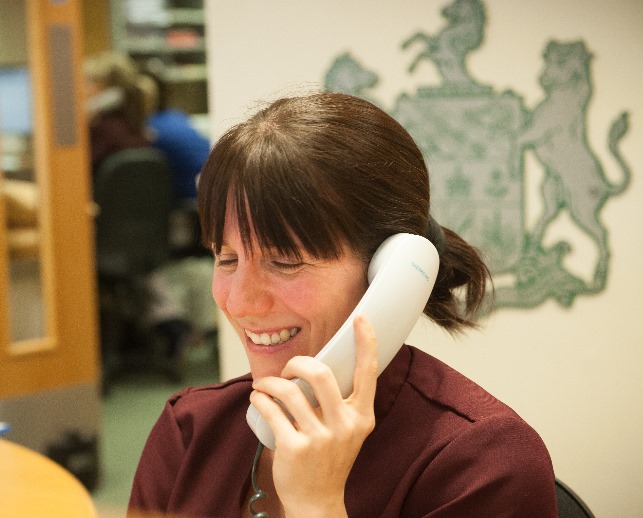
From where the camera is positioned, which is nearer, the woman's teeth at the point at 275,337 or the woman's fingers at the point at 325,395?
the woman's fingers at the point at 325,395

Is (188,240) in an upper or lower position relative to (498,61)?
lower

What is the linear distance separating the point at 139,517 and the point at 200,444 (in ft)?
0.44

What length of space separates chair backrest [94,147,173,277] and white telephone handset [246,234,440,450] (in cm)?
330

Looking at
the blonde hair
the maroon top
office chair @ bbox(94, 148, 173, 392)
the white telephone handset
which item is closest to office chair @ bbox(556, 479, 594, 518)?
the maroon top

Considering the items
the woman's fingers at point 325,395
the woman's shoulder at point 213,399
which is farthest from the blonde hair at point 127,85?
the woman's fingers at point 325,395

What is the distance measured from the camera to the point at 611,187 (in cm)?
182

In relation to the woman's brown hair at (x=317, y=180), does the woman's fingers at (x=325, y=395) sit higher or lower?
lower

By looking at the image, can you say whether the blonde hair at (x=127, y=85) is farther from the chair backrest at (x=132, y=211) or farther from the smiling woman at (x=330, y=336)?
the smiling woman at (x=330, y=336)

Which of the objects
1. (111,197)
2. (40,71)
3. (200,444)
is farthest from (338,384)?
(111,197)

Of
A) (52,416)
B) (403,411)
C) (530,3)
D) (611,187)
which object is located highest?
(530,3)

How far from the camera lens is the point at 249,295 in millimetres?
1048

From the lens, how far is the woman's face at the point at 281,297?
1047 millimetres

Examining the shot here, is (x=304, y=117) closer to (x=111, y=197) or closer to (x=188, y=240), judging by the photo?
(x=111, y=197)

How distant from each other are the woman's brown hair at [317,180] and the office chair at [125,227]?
3.17 m
